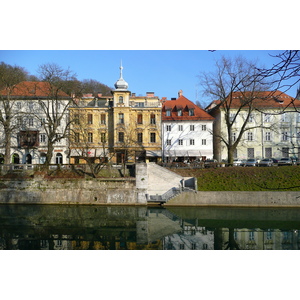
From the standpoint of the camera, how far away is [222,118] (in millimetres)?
37062

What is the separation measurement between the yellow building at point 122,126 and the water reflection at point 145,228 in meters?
11.9

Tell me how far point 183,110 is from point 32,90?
19166 mm

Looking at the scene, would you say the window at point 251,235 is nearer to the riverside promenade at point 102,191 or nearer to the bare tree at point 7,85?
the riverside promenade at point 102,191

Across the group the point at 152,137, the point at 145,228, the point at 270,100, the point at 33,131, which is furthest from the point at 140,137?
the point at 270,100

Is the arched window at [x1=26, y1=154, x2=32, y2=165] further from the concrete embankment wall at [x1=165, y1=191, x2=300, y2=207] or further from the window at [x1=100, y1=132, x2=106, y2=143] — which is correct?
the concrete embankment wall at [x1=165, y1=191, x2=300, y2=207]

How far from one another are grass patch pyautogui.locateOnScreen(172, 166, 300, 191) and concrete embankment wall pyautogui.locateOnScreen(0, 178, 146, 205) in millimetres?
5886

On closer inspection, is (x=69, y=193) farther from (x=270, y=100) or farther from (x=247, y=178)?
(x=270, y=100)

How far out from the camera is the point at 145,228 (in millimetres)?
18062

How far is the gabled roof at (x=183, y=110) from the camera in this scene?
36.2 metres

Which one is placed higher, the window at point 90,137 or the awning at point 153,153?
the window at point 90,137

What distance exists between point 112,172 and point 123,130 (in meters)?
8.74

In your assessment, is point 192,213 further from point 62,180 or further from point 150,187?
point 62,180

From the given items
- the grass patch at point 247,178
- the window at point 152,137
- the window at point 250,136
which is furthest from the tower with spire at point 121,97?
the window at point 250,136

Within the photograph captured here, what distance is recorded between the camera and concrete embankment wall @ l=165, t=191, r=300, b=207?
23016 millimetres
